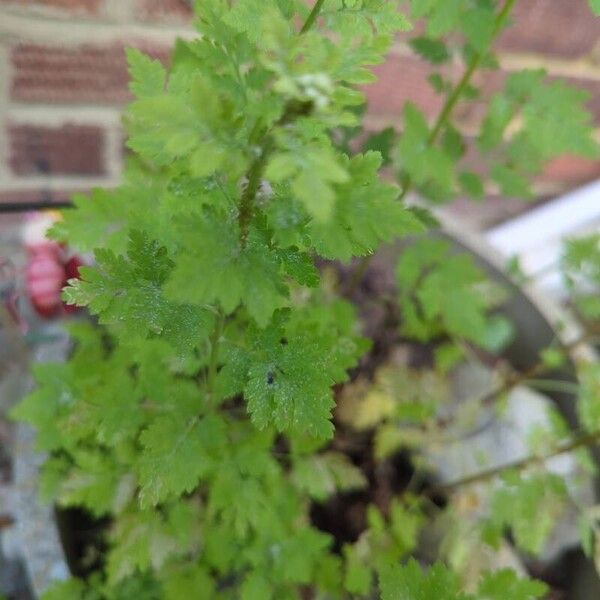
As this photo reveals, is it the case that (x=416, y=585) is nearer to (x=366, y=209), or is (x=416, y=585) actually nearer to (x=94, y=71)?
(x=366, y=209)

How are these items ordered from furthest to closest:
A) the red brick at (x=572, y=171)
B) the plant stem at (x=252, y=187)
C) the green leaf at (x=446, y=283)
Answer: the red brick at (x=572, y=171) < the green leaf at (x=446, y=283) < the plant stem at (x=252, y=187)

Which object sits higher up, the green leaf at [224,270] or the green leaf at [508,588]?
the green leaf at [224,270]

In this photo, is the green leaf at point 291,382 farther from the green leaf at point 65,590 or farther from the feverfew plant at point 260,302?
the green leaf at point 65,590

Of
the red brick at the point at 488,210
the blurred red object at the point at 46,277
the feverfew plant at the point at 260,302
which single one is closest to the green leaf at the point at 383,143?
the feverfew plant at the point at 260,302

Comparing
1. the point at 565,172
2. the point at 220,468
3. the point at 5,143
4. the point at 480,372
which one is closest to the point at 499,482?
the point at 480,372

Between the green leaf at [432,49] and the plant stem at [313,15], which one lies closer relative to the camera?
the plant stem at [313,15]

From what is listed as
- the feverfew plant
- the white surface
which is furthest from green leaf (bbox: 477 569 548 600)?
the white surface

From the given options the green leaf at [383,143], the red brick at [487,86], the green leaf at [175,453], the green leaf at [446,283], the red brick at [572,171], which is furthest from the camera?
the red brick at [572,171]

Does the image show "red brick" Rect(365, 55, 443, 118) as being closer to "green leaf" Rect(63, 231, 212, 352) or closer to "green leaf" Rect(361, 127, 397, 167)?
"green leaf" Rect(361, 127, 397, 167)
